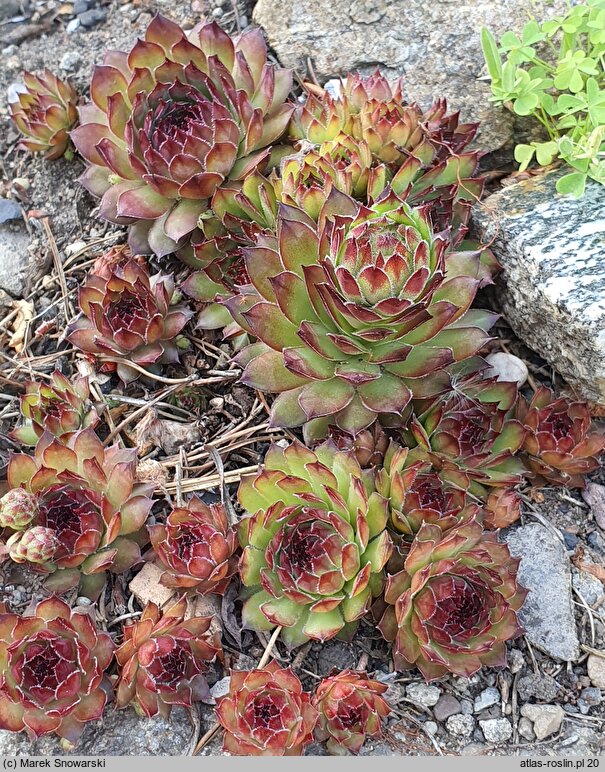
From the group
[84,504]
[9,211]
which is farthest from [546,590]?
[9,211]

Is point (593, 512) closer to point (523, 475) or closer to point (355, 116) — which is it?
point (523, 475)

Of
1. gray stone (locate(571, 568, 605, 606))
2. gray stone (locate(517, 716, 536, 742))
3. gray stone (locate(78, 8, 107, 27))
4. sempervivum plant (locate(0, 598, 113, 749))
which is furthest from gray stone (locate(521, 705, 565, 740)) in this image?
gray stone (locate(78, 8, 107, 27))

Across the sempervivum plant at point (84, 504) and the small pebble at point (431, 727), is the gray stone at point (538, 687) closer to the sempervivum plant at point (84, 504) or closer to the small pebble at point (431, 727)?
the small pebble at point (431, 727)

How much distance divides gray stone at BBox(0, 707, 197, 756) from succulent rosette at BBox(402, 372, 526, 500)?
1.14 meters

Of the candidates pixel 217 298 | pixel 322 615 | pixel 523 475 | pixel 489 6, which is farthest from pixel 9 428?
pixel 489 6

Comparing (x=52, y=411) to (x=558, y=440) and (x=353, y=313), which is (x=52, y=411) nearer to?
(x=353, y=313)

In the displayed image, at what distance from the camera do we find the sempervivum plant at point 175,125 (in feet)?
8.74

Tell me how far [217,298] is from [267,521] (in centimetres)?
89

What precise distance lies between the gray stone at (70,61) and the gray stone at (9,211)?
783mm

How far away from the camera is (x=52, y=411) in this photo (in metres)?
2.62

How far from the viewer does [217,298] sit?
2703 mm

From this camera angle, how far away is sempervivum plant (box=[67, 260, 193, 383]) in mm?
2658

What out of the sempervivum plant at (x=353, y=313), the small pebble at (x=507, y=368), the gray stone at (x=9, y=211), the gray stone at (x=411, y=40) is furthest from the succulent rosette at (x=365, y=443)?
the gray stone at (x=9, y=211)

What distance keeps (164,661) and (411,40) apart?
273 cm
